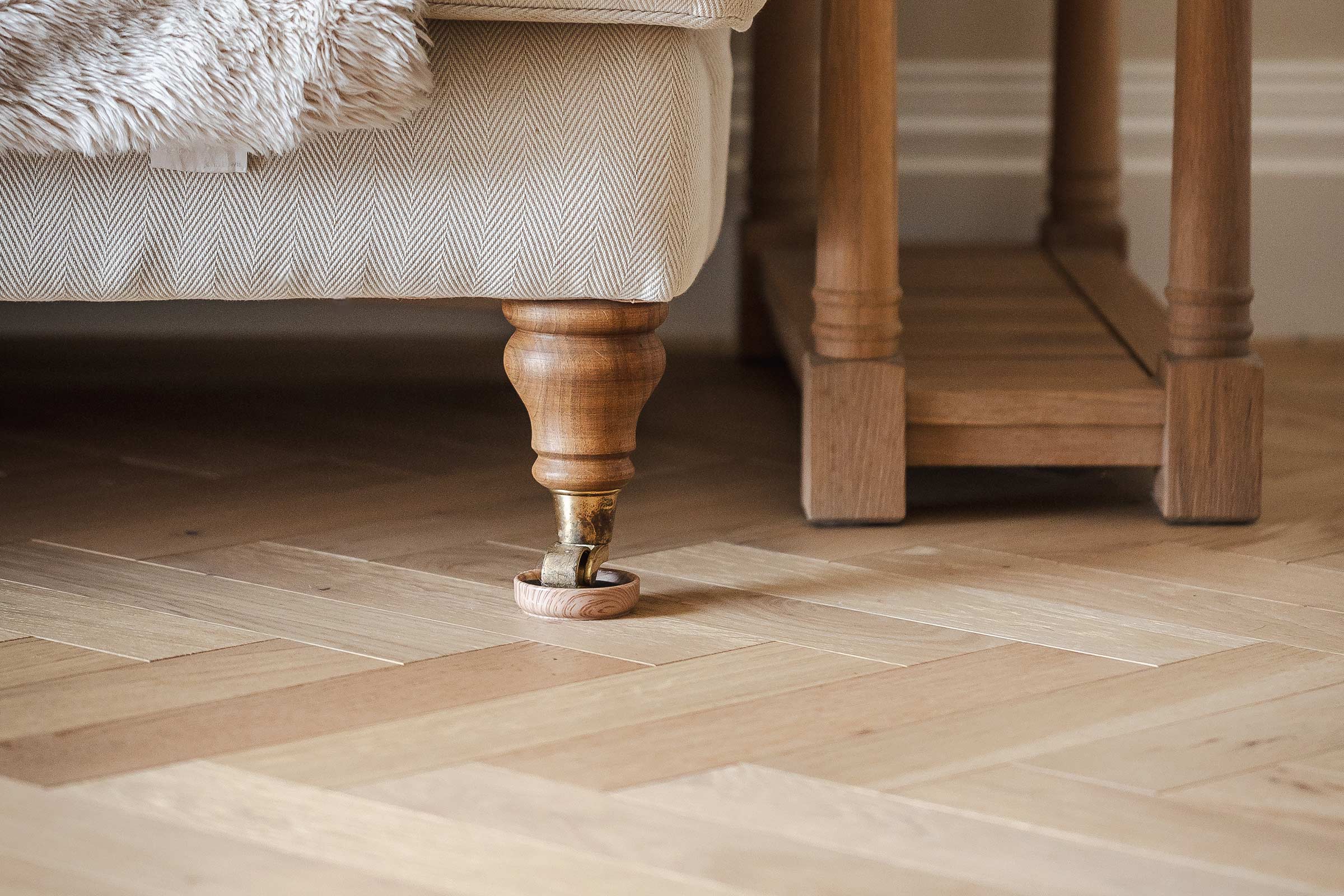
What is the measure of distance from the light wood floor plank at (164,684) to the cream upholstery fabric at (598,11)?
1.06ft

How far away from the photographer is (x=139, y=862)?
53cm

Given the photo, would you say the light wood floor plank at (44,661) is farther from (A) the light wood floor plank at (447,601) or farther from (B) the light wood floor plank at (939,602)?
(B) the light wood floor plank at (939,602)

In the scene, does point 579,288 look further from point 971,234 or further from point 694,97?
point 971,234

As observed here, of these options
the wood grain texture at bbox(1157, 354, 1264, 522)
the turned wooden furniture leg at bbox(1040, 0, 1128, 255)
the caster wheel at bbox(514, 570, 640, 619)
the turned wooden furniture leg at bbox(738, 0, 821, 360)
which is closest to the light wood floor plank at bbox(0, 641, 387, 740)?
the caster wheel at bbox(514, 570, 640, 619)

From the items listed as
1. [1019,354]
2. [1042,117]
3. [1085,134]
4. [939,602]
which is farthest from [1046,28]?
[939,602]

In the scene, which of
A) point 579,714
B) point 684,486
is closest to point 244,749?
point 579,714

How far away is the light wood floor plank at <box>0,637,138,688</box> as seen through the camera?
709 mm


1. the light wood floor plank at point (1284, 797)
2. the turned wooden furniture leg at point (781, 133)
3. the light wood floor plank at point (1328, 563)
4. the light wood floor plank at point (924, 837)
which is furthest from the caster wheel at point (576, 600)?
the turned wooden furniture leg at point (781, 133)

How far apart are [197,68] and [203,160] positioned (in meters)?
0.06

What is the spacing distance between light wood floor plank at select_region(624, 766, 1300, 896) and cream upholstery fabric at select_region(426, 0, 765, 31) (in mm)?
369

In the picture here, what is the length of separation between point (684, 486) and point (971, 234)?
0.73m

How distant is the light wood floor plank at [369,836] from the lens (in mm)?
517

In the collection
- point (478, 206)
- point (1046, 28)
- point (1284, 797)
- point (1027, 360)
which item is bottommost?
point (1284, 797)

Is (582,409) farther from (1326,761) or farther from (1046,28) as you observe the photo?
(1046,28)
